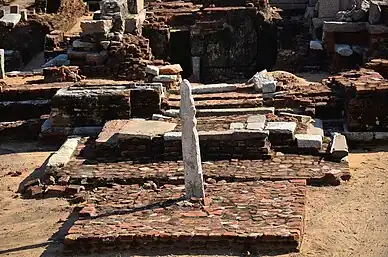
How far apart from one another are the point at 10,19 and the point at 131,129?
9.83 metres

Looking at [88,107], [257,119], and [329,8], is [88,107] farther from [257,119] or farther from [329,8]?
[329,8]

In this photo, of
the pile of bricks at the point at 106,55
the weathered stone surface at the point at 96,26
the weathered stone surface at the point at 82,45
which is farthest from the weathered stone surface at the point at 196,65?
the weathered stone surface at the point at 82,45

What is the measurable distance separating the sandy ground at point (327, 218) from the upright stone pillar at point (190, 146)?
4.26ft

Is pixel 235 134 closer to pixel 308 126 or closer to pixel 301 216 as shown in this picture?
pixel 308 126

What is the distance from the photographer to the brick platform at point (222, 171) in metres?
9.66

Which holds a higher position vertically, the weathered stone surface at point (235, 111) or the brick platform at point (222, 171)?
the weathered stone surface at point (235, 111)

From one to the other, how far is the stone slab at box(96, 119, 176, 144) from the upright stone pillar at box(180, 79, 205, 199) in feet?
7.00

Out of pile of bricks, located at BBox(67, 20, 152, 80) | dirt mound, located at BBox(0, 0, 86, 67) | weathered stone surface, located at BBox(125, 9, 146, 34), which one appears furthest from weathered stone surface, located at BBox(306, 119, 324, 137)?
dirt mound, located at BBox(0, 0, 86, 67)

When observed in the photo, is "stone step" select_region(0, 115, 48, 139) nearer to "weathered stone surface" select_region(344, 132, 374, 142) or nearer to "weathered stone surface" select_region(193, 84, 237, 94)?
"weathered stone surface" select_region(193, 84, 237, 94)

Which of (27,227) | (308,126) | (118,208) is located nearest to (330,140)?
(308,126)

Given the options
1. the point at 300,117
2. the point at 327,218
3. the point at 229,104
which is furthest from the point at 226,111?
the point at 327,218

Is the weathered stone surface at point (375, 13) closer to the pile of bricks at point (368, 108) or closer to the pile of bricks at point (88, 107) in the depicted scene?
the pile of bricks at point (368, 108)

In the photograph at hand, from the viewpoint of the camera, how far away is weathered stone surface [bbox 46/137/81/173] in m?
10.3

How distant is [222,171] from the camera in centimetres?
988
